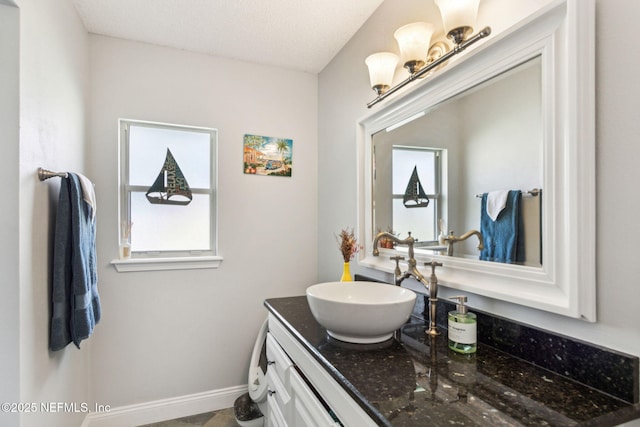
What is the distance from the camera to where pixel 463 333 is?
3.42 ft

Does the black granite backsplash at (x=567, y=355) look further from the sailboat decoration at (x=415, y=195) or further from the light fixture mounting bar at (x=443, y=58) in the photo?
the light fixture mounting bar at (x=443, y=58)


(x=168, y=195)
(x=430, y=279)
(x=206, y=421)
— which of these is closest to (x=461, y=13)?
(x=430, y=279)

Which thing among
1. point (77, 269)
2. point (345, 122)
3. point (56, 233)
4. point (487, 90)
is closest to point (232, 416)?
point (77, 269)

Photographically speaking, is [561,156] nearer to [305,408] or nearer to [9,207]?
[305,408]

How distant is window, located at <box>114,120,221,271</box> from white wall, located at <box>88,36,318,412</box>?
0.07 m

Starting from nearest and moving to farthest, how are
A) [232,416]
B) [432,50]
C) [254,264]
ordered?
[432,50] < [232,416] < [254,264]

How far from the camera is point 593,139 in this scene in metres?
0.81

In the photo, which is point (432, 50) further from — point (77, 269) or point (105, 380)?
point (105, 380)

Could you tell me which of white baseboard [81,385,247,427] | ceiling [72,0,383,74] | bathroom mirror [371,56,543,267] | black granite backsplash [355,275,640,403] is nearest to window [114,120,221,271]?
ceiling [72,0,383,74]

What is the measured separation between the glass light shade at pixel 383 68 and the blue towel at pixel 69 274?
1465 mm

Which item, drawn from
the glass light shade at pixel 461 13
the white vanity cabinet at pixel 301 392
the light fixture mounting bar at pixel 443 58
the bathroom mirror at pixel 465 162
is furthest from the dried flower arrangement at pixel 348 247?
the glass light shade at pixel 461 13

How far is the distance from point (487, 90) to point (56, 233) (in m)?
1.79

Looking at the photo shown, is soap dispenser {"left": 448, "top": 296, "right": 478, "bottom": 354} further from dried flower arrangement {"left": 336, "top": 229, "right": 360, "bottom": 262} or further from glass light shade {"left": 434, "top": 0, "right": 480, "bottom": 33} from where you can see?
glass light shade {"left": 434, "top": 0, "right": 480, "bottom": 33}

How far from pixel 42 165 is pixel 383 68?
155 cm
